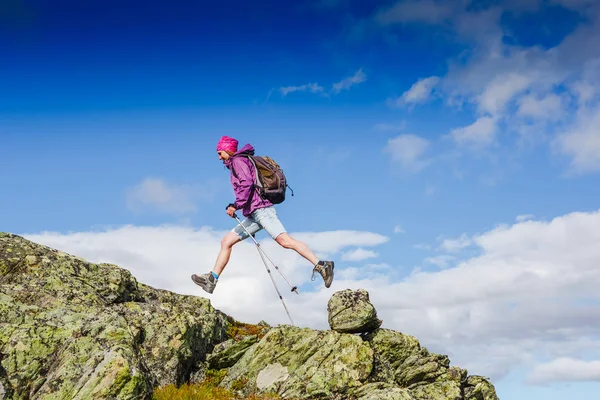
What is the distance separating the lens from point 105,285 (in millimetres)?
18391

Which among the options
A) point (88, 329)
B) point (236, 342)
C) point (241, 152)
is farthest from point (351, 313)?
point (88, 329)

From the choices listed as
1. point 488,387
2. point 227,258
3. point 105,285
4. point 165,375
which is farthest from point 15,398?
point 488,387

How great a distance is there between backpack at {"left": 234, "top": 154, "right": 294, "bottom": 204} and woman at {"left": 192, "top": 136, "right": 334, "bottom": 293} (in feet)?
0.53

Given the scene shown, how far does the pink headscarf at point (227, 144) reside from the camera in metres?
19.2

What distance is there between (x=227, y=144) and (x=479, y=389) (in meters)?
11.1

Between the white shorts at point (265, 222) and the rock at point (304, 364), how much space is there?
2988mm

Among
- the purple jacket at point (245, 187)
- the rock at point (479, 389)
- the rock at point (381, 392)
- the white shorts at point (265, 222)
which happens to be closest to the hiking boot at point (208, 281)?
the white shorts at point (265, 222)

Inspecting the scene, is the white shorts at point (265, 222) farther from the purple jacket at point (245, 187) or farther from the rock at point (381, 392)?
the rock at point (381, 392)

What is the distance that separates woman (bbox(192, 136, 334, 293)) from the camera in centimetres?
1798

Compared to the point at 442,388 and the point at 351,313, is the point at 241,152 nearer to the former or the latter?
the point at 351,313

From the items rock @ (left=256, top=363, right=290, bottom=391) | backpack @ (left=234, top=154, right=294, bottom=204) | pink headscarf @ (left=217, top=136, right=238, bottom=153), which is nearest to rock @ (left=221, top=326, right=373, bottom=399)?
rock @ (left=256, top=363, right=290, bottom=391)

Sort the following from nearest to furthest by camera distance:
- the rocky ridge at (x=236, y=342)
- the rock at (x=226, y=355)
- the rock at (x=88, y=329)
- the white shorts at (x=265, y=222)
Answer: the rock at (x=88, y=329)
the rocky ridge at (x=236, y=342)
the rock at (x=226, y=355)
the white shorts at (x=265, y=222)

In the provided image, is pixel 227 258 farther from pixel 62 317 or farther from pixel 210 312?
pixel 62 317

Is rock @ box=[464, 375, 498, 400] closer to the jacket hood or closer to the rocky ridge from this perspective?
the rocky ridge
